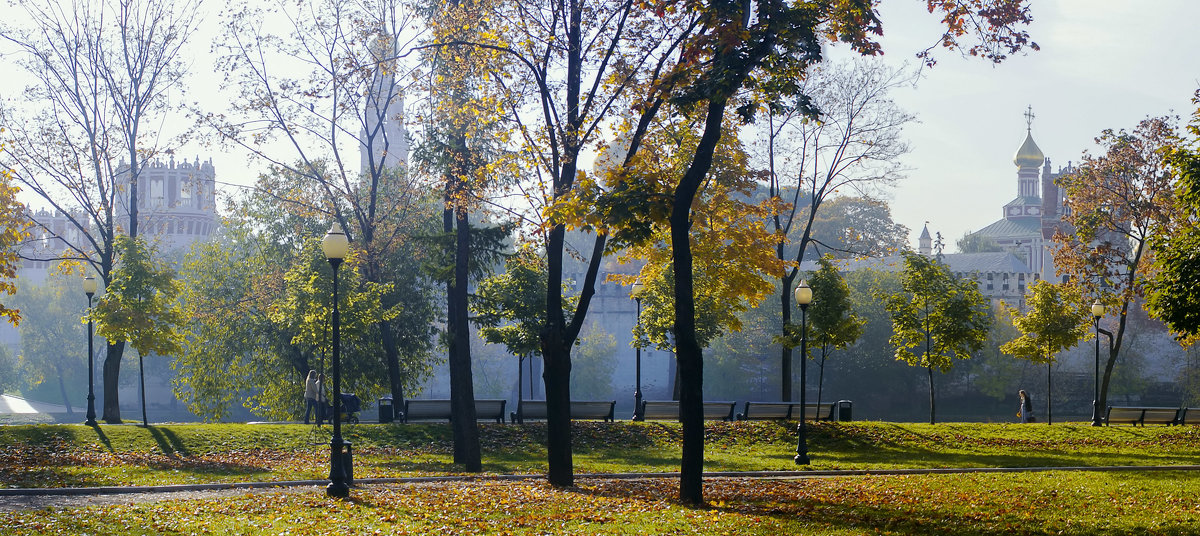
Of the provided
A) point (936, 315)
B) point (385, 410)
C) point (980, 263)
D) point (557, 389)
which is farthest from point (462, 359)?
point (980, 263)

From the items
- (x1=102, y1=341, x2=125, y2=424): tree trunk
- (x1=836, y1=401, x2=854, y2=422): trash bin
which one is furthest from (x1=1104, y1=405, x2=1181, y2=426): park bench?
(x1=102, y1=341, x2=125, y2=424): tree trunk

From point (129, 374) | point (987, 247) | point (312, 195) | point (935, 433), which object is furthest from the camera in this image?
point (987, 247)

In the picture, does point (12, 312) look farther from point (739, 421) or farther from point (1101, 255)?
point (1101, 255)

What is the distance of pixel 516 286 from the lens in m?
31.8

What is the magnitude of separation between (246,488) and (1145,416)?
2649 cm

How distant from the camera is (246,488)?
15.3 m

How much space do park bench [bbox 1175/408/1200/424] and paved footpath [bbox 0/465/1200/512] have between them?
12505 millimetres

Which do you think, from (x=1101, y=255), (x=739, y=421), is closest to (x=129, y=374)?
(x=739, y=421)

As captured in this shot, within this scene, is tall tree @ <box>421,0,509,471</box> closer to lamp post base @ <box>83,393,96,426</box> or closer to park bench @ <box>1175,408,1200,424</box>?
lamp post base @ <box>83,393,96,426</box>

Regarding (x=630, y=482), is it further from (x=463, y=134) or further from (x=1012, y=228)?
(x=1012, y=228)

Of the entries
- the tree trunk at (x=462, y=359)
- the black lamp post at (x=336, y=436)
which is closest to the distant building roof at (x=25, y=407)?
the tree trunk at (x=462, y=359)

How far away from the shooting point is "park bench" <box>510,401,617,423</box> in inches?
1046

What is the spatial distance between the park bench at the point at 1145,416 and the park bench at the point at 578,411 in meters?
15.2

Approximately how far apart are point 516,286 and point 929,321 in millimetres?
13297
